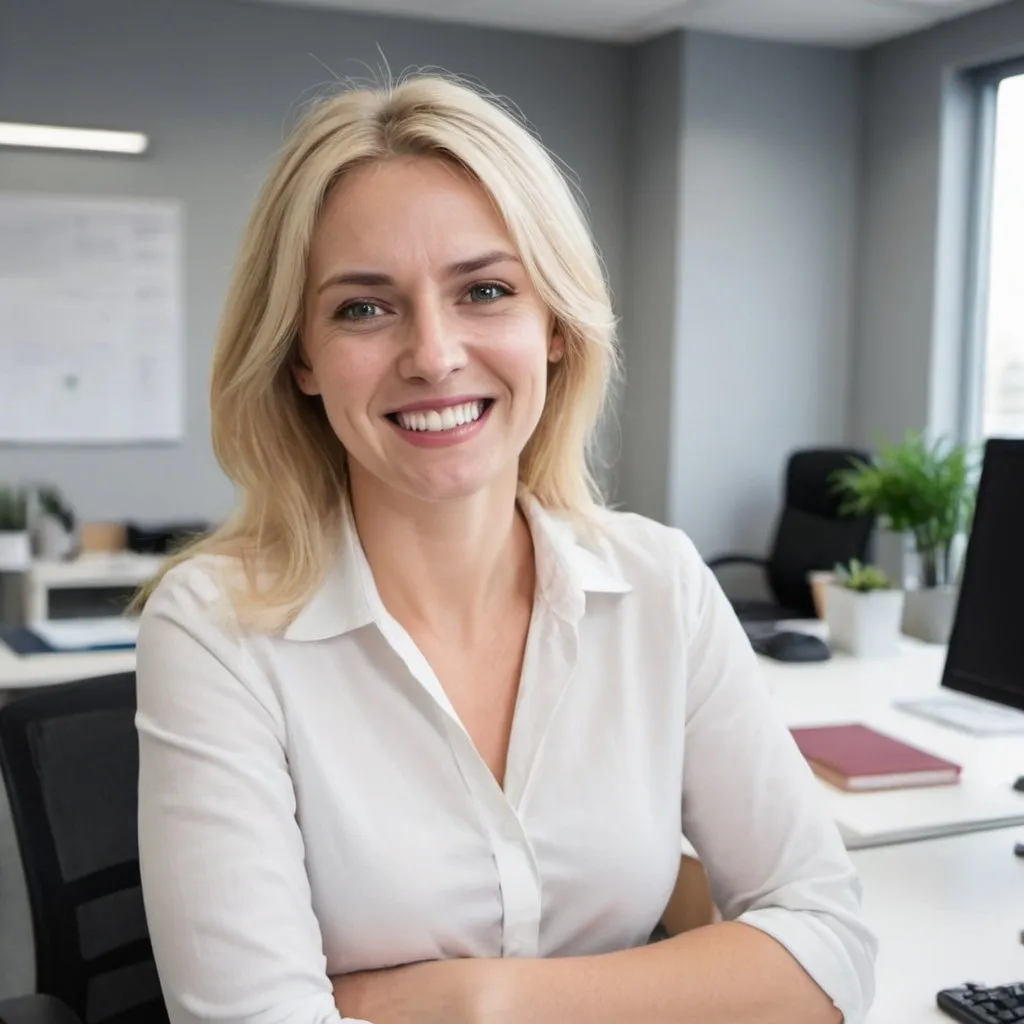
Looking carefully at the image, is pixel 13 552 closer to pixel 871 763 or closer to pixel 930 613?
pixel 930 613

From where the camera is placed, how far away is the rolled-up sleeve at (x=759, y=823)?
3.75 feet

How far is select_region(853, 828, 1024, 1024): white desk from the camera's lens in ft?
3.82

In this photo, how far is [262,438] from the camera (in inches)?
50.6

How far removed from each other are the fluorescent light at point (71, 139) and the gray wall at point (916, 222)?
289 cm

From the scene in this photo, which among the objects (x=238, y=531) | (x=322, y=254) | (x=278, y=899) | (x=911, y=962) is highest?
(x=322, y=254)

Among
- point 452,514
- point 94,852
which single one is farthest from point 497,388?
point 94,852

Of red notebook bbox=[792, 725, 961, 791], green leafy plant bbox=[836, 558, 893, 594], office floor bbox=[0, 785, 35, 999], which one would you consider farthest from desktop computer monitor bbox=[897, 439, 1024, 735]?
office floor bbox=[0, 785, 35, 999]

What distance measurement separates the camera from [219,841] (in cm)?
104

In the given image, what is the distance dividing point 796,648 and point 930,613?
423 millimetres

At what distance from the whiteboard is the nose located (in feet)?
12.0

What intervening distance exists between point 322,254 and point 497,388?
208 millimetres

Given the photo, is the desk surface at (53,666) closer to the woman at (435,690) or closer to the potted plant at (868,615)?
the woman at (435,690)

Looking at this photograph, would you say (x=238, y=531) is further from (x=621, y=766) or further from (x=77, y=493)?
(x=77, y=493)

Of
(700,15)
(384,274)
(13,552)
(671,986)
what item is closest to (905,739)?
(671,986)
